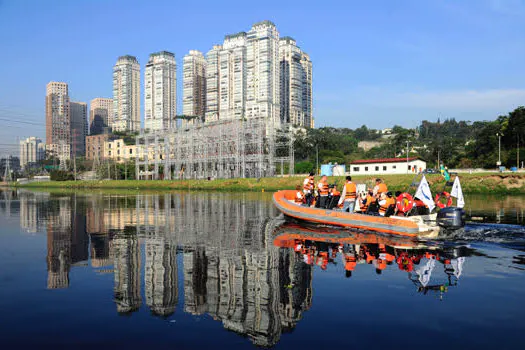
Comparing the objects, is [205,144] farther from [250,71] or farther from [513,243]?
[513,243]

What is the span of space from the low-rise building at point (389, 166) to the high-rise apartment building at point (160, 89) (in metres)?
106

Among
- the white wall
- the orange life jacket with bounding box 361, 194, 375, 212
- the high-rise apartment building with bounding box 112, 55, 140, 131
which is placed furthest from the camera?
the high-rise apartment building with bounding box 112, 55, 140, 131

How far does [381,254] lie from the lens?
14.8m

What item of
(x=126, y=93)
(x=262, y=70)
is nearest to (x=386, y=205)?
(x=262, y=70)

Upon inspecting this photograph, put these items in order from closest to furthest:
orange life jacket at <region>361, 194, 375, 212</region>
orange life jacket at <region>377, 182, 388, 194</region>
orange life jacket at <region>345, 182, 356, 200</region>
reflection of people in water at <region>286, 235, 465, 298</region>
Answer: reflection of people in water at <region>286, 235, 465, 298</region>
orange life jacket at <region>377, 182, 388, 194</region>
orange life jacket at <region>361, 194, 375, 212</region>
orange life jacket at <region>345, 182, 356, 200</region>

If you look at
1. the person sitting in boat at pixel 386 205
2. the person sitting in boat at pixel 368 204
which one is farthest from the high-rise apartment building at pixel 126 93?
the person sitting in boat at pixel 386 205

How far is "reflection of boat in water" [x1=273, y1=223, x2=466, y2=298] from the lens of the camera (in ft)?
38.4

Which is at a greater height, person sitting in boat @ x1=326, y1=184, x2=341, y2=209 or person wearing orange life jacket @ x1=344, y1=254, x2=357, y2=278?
person sitting in boat @ x1=326, y1=184, x2=341, y2=209

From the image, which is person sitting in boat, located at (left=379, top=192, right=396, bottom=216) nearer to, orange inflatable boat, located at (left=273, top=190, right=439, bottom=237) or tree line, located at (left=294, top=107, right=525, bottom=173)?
orange inflatable boat, located at (left=273, top=190, right=439, bottom=237)

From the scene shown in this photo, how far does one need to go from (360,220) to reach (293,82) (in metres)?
138

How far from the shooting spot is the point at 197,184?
250 ft

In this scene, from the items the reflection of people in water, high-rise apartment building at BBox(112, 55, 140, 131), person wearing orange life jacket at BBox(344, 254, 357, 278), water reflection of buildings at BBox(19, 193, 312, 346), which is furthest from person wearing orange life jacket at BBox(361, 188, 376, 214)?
high-rise apartment building at BBox(112, 55, 140, 131)

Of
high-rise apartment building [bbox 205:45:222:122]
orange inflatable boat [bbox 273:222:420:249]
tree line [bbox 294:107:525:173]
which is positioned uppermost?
high-rise apartment building [bbox 205:45:222:122]

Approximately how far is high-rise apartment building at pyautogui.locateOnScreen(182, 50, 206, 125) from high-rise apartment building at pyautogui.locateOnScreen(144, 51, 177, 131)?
22.4 ft
